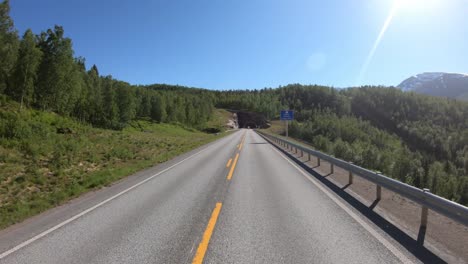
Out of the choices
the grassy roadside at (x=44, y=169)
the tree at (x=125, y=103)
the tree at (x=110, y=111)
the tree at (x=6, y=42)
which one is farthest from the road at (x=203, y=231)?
the tree at (x=125, y=103)

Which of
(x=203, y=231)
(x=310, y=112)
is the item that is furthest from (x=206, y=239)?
(x=310, y=112)

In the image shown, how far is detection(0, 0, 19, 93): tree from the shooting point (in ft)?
114

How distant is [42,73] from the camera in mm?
41312

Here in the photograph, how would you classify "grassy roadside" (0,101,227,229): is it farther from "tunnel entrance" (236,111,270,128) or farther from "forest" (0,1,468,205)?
"tunnel entrance" (236,111,270,128)

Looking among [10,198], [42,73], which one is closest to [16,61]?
[42,73]

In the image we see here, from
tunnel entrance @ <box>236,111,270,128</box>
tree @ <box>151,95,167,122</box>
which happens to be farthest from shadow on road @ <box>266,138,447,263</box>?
tunnel entrance @ <box>236,111,270,128</box>

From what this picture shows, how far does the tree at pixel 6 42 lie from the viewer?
34750 mm

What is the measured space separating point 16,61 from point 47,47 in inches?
176

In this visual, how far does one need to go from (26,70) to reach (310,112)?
466 feet

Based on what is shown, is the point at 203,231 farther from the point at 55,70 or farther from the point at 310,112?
the point at 310,112

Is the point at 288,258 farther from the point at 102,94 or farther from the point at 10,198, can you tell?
the point at 102,94

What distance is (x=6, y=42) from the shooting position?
36344 mm

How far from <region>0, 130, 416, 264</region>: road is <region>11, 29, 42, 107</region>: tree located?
126ft

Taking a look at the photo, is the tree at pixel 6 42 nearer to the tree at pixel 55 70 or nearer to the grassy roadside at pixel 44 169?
the tree at pixel 55 70
